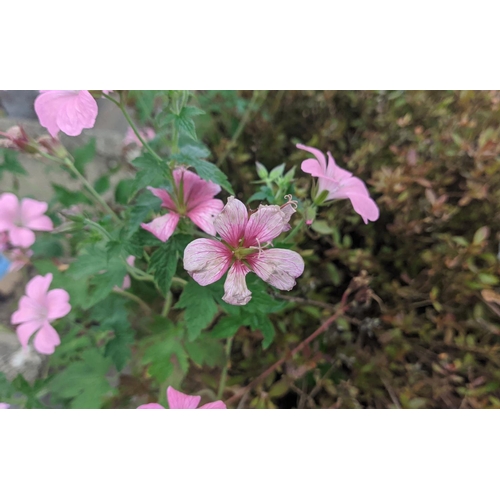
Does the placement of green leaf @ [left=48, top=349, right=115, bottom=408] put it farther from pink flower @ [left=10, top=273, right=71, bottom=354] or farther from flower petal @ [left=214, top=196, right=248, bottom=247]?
flower petal @ [left=214, top=196, right=248, bottom=247]

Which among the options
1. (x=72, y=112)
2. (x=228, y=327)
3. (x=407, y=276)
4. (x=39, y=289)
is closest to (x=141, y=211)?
(x=72, y=112)

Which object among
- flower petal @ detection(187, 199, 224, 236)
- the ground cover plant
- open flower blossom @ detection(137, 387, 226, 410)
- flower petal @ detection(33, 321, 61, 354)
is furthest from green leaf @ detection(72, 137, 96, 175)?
open flower blossom @ detection(137, 387, 226, 410)

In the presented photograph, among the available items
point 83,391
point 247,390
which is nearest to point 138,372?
point 83,391

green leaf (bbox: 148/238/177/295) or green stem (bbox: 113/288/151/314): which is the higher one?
green leaf (bbox: 148/238/177/295)

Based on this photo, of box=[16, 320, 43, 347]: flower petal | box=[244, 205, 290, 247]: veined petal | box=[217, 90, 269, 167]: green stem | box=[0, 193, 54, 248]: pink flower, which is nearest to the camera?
box=[244, 205, 290, 247]: veined petal

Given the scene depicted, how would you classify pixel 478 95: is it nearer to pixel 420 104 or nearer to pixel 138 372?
pixel 420 104
